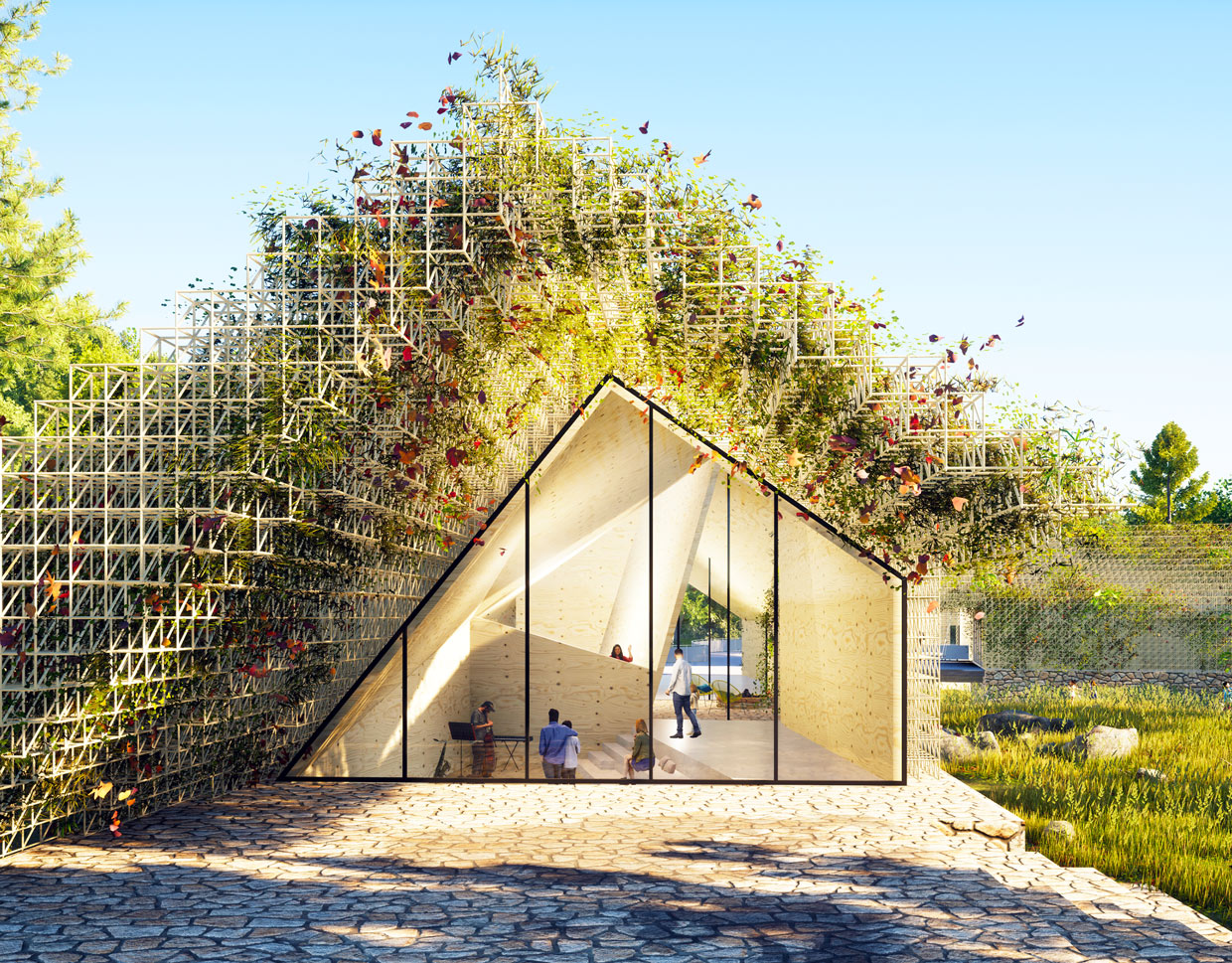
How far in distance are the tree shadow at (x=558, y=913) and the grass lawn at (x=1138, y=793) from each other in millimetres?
2047

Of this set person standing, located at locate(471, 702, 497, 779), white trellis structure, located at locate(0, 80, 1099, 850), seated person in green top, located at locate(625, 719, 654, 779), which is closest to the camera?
white trellis structure, located at locate(0, 80, 1099, 850)

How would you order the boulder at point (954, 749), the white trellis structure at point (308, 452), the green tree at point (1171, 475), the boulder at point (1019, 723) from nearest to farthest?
the white trellis structure at point (308, 452), the boulder at point (954, 749), the boulder at point (1019, 723), the green tree at point (1171, 475)

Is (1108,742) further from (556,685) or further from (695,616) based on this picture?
(695,616)

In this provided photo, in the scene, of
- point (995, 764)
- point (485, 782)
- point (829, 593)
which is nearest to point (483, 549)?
point (485, 782)

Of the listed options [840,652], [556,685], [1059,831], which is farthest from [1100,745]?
[556,685]

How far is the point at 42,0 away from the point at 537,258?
13.7 metres

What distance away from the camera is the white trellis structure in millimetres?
9391

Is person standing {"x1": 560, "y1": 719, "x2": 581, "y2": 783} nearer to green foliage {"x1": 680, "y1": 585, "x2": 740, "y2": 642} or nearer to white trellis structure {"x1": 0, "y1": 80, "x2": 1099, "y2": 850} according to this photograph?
white trellis structure {"x1": 0, "y1": 80, "x2": 1099, "y2": 850}

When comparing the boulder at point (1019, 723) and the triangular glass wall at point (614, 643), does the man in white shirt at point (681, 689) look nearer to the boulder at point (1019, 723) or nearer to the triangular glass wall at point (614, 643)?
the triangular glass wall at point (614, 643)

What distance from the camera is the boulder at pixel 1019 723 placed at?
1889cm

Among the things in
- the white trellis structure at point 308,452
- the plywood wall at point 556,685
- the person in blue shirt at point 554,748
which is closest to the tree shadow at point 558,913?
the white trellis structure at point 308,452

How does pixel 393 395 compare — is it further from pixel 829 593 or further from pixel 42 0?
pixel 42 0

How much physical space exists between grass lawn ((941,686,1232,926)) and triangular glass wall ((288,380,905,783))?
2.08 m

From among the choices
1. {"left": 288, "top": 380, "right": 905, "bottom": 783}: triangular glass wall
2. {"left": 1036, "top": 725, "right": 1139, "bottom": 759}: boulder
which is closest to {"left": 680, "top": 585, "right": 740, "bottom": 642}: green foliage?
{"left": 288, "top": 380, "right": 905, "bottom": 783}: triangular glass wall
